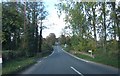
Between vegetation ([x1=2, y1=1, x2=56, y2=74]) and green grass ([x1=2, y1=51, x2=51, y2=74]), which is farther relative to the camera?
vegetation ([x1=2, y1=1, x2=56, y2=74])

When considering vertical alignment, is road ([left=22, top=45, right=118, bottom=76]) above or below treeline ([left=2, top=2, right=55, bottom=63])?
below

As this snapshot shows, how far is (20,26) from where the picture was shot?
59.4m

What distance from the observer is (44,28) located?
76.6 meters

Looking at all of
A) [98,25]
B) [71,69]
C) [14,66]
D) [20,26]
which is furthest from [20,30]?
[71,69]

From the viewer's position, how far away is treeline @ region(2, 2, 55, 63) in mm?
46438

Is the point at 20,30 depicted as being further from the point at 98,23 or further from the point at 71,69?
the point at 71,69

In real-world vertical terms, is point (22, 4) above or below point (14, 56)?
above

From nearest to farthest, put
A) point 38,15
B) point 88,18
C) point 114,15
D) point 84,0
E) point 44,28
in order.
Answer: point 114,15 < point 84,0 < point 88,18 < point 38,15 < point 44,28

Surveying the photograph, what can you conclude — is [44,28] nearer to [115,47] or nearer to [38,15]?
[38,15]

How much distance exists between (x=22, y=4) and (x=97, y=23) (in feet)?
57.2

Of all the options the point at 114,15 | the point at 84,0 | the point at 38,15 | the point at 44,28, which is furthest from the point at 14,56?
the point at 44,28

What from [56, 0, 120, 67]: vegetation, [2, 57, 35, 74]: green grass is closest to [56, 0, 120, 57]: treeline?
[56, 0, 120, 67]: vegetation

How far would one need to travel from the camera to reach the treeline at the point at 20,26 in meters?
46.4

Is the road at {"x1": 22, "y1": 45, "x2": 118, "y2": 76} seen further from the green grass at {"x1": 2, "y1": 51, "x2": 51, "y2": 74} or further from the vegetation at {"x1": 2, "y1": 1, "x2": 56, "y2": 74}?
the vegetation at {"x1": 2, "y1": 1, "x2": 56, "y2": 74}
